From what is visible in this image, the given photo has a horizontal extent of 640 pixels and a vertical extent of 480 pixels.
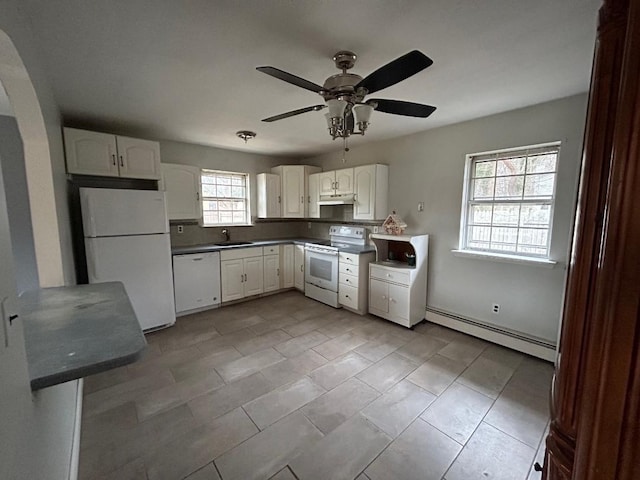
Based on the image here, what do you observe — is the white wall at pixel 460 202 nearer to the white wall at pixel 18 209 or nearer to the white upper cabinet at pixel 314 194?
the white upper cabinet at pixel 314 194

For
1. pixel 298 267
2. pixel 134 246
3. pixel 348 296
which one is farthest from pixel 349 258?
pixel 134 246

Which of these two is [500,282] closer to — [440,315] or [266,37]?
[440,315]

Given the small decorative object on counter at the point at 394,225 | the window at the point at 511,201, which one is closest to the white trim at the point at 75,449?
the small decorative object on counter at the point at 394,225

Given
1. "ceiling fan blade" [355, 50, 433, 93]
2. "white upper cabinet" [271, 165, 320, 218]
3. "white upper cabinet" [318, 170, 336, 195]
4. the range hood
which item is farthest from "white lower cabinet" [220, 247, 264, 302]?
"ceiling fan blade" [355, 50, 433, 93]

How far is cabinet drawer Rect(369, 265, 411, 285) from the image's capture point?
3342 millimetres

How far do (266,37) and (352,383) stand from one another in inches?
102

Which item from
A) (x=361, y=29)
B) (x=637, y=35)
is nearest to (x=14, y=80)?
(x=361, y=29)

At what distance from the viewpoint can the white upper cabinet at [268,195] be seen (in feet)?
15.4

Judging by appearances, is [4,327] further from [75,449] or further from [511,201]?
[511,201]

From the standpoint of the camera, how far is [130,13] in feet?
4.63

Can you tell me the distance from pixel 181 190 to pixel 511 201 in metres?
4.16

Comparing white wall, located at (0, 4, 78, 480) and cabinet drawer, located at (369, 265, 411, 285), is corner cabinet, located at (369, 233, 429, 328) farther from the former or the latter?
white wall, located at (0, 4, 78, 480)

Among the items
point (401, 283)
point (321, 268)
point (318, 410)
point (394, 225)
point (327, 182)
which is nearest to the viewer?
point (318, 410)

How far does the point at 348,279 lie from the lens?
3.90m
